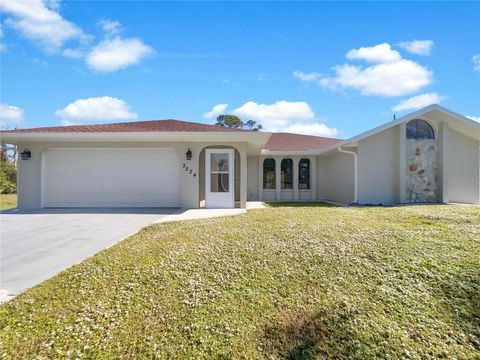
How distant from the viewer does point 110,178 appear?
38.8 ft

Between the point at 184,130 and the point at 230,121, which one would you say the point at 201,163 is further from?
the point at 230,121

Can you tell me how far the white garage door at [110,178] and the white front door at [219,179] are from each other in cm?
139

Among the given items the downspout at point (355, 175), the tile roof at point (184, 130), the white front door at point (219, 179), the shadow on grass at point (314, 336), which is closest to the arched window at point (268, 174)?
the tile roof at point (184, 130)

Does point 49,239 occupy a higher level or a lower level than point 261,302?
higher

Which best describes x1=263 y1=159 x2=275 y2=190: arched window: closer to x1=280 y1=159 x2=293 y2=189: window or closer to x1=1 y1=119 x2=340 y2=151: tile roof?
x1=280 y1=159 x2=293 y2=189: window

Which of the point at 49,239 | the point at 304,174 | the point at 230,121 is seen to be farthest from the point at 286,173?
the point at 230,121

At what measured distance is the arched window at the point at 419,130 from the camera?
1330cm

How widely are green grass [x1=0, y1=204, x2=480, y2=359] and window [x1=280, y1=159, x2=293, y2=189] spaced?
38.2ft

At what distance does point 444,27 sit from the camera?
1052 cm

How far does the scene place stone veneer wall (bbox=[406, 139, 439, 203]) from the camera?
43.1 feet

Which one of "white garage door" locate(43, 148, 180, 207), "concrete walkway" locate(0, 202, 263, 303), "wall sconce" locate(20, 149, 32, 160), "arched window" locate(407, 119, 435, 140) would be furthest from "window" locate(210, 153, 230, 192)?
"arched window" locate(407, 119, 435, 140)

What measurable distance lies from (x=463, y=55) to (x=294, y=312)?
15.0 metres

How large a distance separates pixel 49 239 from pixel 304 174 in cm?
1365

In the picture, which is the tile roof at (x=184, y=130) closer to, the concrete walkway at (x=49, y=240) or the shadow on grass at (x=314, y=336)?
the concrete walkway at (x=49, y=240)
